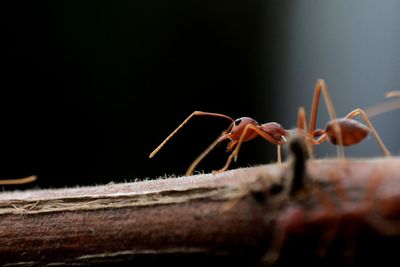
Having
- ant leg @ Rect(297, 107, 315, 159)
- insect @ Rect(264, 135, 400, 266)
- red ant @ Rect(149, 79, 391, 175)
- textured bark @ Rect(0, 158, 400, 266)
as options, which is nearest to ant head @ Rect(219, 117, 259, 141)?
red ant @ Rect(149, 79, 391, 175)

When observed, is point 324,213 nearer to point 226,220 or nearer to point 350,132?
point 226,220

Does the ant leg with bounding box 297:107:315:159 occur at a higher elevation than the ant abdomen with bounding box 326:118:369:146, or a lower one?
higher

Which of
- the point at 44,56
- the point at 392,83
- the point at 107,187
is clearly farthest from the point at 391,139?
the point at 107,187

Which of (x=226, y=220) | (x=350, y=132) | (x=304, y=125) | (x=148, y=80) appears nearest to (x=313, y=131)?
(x=350, y=132)

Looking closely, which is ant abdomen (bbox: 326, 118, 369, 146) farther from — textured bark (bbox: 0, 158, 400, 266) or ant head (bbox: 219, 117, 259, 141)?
textured bark (bbox: 0, 158, 400, 266)

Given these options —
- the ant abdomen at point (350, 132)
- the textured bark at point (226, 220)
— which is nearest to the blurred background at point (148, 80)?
the ant abdomen at point (350, 132)

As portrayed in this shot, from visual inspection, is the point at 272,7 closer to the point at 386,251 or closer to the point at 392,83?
the point at 392,83
